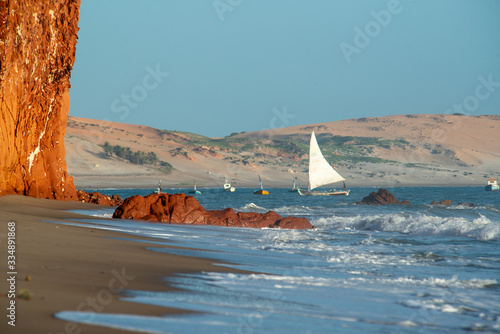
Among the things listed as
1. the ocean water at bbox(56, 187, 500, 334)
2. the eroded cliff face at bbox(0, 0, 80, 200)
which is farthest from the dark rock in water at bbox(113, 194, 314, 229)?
the ocean water at bbox(56, 187, 500, 334)

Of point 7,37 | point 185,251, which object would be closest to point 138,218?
point 7,37

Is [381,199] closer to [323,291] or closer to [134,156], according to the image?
[323,291]

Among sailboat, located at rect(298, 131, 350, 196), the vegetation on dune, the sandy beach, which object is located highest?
the vegetation on dune

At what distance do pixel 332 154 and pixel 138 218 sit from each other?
5146 inches

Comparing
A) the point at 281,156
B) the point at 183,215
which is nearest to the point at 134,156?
the point at 281,156

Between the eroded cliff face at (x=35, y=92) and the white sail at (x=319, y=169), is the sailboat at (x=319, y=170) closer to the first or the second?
the white sail at (x=319, y=169)

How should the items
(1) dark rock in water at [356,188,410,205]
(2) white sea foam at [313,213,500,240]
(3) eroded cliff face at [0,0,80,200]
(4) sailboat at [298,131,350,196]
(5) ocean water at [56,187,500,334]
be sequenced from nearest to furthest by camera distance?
(5) ocean water at [56,187,500,334] < (3) eroded cliff face at [0,0,80,200] < (2) white sea foam at [313,213,500,240] < (1) dark rock in water at [356,188,410,205] < (4) sailboat at [298,131,350,196]

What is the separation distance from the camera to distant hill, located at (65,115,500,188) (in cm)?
11009

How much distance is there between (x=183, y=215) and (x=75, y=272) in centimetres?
1234

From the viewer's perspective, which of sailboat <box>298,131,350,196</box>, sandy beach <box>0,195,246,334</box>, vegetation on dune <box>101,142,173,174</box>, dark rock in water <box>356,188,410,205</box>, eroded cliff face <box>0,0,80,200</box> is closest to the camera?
sandy beach <box>0,195,246,334</box>

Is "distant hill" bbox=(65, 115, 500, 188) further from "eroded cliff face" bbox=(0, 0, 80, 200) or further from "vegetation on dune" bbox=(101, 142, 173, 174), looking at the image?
"eroded cliff face" bbox=(0, 0, 80, 200)

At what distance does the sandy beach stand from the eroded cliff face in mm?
7095

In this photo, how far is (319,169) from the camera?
59.2 m

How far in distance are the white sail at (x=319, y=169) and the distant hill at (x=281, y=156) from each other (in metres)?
46.6
